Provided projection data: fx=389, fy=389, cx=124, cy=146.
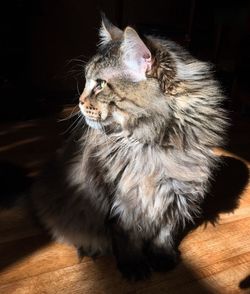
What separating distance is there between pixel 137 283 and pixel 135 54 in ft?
2.67

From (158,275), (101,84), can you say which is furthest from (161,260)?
→ (101,84)

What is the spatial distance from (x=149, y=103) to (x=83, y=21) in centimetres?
189

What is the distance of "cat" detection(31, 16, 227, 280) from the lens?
1.22 metres

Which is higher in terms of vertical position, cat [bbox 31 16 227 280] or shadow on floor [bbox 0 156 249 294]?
cat [bbox 31 16 227 280]

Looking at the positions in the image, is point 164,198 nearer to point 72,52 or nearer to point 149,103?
point 149,103

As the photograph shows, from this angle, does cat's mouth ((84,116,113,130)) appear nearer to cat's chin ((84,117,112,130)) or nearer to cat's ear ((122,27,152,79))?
cat's chin ((84,117,112,130))

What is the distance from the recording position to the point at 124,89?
4.06ft

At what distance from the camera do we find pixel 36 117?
2.71m

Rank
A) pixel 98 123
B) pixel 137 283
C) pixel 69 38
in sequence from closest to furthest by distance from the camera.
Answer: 1. pixel 98 123
2. pixel 137 283
3. pixel 69 38

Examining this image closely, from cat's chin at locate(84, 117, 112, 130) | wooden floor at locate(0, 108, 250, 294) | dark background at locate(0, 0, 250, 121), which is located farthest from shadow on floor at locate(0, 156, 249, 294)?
dark background at locate(0, 0, 250, 121)

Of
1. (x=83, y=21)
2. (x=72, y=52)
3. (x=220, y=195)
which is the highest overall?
(x=83, y=21)

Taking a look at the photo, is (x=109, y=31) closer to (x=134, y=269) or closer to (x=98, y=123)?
(x=98, y=123)

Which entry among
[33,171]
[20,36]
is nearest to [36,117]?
[20,36]

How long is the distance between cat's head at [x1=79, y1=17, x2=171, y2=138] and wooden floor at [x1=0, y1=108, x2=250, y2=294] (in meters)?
0.57
